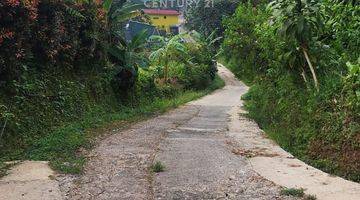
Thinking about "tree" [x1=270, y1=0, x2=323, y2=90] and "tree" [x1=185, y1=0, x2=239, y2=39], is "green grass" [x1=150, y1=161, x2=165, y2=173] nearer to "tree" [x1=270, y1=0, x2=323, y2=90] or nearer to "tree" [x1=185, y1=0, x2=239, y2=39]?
"tree" [x1=270, y1=0, x2=323, y2=90]

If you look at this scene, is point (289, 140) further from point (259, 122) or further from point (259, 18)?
point (259, 18)

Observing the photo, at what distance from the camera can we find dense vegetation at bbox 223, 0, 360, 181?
20.8 ft

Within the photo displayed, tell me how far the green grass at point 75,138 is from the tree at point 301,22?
4017mm

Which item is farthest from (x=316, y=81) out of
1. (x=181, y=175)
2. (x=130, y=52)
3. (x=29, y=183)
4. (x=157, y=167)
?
(x=130, y=52)

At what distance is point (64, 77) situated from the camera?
10305 mm

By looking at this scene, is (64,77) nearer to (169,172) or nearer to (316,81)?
(169,172)

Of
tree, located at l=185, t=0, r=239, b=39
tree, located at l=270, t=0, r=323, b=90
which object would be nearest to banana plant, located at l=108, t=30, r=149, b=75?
tree, located at l=270, t=0, r=323, b=90

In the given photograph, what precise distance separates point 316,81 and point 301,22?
1.03m

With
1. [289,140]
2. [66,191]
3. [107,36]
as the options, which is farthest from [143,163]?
[107,36]

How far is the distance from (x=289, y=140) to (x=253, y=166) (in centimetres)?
171

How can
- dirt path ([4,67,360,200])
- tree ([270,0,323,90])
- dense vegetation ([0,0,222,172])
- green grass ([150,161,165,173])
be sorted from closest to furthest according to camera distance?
1. dirt path ([4,67,360,200])
2. green grass ([150,161,165,173])
3. dense vegetation ([0,0,222,172])
4. tree ([270,0,323,90])

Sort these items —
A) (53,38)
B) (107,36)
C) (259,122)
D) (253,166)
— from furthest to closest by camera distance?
(107,36) < (259,122) < (53,38) < (253,166)

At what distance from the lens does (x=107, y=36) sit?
43.0ft

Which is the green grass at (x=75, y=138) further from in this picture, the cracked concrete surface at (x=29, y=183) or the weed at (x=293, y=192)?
the weed at (x=293, y=192)
